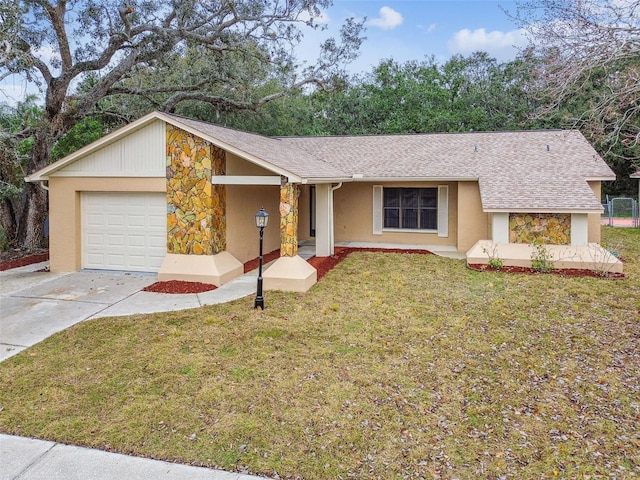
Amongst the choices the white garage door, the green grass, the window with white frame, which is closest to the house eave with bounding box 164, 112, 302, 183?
the white garage door

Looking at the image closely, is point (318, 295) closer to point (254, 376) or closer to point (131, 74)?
point (254, 376)

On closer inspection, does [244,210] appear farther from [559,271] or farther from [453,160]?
[559,271]

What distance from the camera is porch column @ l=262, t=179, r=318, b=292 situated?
9.58 meters

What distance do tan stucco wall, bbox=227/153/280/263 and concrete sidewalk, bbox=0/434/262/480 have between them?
7.25 metres

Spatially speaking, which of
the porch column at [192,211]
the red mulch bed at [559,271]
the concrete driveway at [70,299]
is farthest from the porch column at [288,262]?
the red mulch bed at [559,271]

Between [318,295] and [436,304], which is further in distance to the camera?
[318,295]

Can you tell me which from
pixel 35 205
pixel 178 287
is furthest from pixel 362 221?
pixel 35 205

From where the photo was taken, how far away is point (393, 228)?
15547mm

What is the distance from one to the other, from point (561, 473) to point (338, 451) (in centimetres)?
187

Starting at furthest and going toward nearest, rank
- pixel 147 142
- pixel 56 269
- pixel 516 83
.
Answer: pixel 516 83
pixel 56 269
pixel 147 142

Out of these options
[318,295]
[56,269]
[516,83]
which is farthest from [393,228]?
[516,83]

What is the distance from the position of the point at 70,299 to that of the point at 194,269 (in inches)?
96.7

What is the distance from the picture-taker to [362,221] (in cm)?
1574

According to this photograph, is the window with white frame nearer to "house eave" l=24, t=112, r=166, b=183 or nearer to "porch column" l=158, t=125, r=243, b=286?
"porch column" l=158, t=125, r=243, b=286
